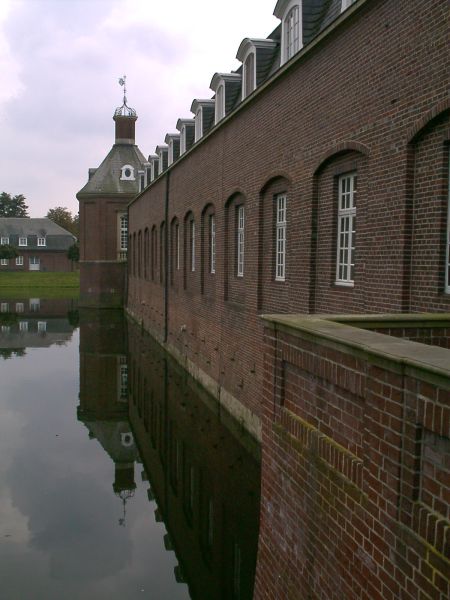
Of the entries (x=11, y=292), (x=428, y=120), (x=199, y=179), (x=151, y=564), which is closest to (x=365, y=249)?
(x=428, y=120)

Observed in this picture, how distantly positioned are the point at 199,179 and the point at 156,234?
10.9 m

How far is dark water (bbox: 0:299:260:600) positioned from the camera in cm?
767

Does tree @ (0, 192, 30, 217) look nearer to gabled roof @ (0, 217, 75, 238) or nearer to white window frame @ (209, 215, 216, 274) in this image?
gabled roof @ (0, 217, 75, 238)

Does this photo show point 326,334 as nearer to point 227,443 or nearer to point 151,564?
point 151,564

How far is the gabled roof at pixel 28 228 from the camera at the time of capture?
8206 centimetres

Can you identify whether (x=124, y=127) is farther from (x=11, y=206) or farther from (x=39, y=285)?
(x=11, y=206)

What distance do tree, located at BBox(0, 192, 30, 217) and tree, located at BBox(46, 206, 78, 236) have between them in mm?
9998

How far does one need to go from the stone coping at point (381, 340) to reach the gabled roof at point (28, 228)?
262ft

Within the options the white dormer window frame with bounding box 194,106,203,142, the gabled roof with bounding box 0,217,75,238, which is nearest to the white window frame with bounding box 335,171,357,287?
the white dormer window frame with bounding box 194,106,203,142

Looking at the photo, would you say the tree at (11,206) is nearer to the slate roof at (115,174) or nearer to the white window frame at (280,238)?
the slate roof at (115,174)

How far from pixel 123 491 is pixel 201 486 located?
1.37 metres

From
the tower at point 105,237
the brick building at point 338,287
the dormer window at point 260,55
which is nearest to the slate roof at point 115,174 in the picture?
the tower at point 105,237

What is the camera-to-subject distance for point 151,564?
26.5 ft

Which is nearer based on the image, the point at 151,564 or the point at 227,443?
the point at 151,564
